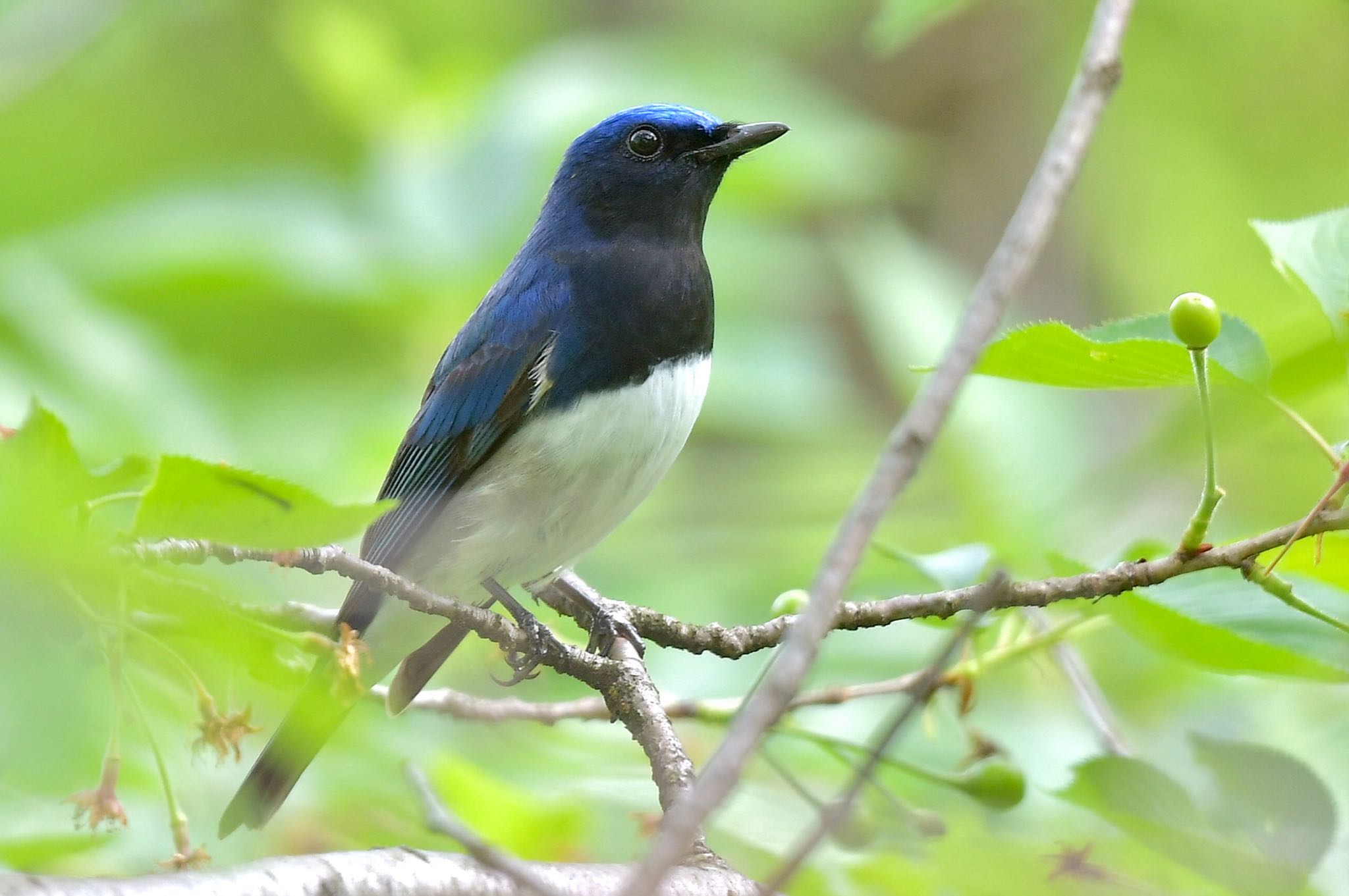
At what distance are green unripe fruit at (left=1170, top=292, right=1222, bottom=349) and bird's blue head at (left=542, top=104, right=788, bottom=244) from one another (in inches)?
95.4

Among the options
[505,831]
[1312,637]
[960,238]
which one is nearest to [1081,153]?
[1312,637]

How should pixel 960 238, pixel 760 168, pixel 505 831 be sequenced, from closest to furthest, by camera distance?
pixel 505 831, pixel 760 168, pixel 960 238

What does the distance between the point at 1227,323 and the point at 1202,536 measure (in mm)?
417

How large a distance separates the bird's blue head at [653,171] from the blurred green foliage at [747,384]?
822mm

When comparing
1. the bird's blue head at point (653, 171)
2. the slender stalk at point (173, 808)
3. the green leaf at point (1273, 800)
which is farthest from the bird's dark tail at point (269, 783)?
the bird's blue head at point (653, 171)

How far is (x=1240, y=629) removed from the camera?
8.39 ft

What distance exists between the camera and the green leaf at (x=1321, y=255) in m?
2.52

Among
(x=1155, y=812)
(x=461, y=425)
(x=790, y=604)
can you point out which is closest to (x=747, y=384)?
(x=461, y=425)

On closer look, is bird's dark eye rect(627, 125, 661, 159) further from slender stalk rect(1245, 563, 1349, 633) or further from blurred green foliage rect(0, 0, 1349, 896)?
slender stalk rect(1245, 563, 1349, 633)

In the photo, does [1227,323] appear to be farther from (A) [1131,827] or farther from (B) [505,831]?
(B) [505,831]

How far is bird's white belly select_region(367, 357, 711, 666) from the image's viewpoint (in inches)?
154

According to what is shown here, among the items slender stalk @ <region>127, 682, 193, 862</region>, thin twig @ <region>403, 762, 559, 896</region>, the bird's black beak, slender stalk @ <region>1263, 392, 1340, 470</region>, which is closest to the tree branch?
thin twig @ <region>403, 762, 559, 896</region>

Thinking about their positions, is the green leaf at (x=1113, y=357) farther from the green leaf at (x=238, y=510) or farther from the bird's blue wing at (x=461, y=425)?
the bird's blue wing at (x=461, y=425)

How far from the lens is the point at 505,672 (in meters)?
5.25
